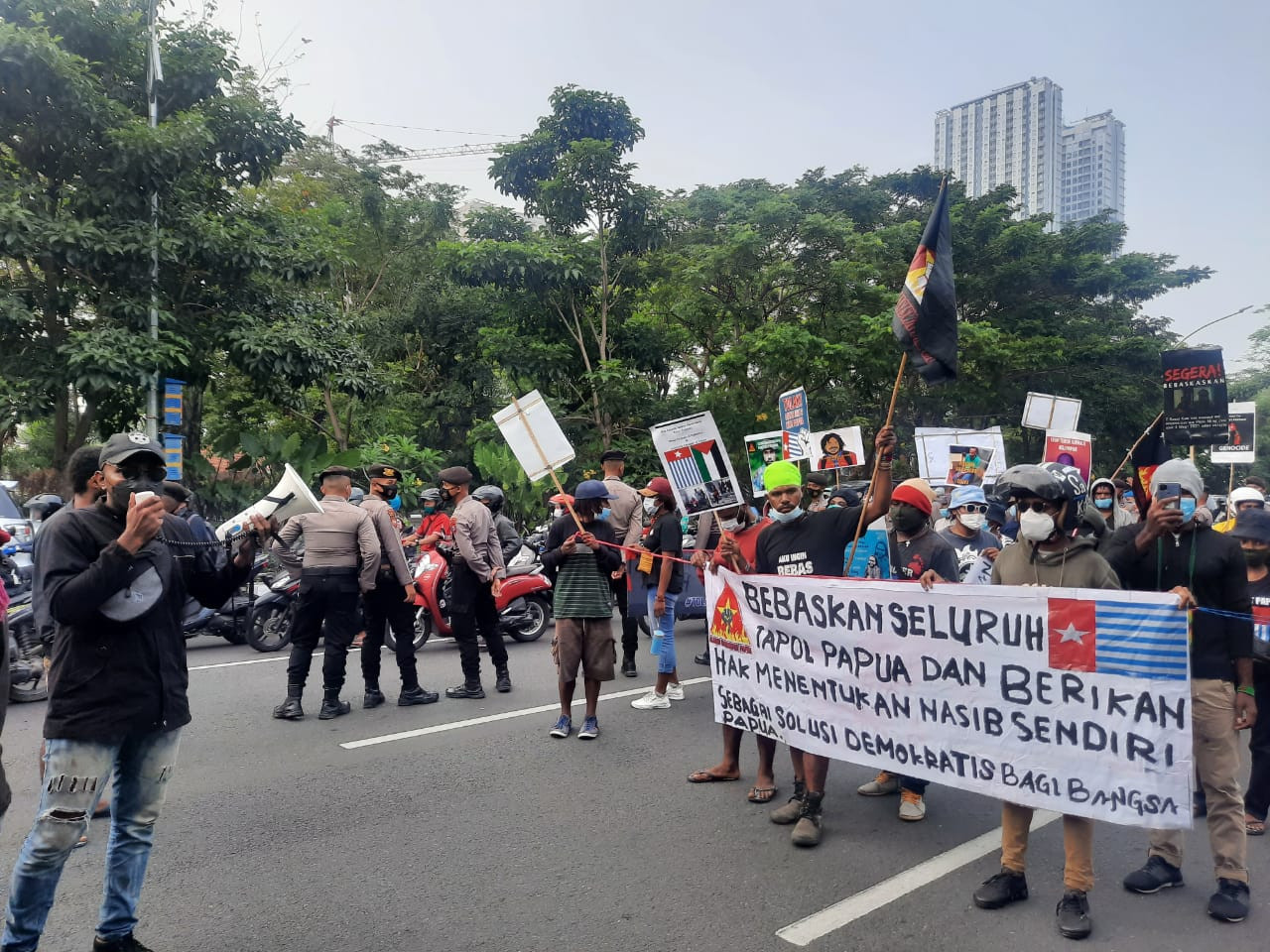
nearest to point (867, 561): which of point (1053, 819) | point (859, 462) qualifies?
point (1053, 819)

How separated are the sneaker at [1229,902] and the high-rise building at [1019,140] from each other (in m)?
116

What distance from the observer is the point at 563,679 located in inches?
259

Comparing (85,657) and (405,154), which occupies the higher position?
(405,154)

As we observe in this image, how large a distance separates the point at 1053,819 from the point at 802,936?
2100 mm

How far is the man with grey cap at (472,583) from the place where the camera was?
315 inches

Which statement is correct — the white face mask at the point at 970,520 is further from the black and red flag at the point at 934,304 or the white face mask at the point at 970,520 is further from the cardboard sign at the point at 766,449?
the cardboard sign at the point at 766,449

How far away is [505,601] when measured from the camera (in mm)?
10578

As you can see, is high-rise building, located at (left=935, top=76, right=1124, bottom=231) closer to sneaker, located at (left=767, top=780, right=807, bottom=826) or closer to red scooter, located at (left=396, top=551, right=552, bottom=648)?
red scooter, located at (left=396, top=551, right=552, bottom=648)

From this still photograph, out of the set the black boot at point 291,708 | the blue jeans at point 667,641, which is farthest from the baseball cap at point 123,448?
the blue jeans at point 667,641

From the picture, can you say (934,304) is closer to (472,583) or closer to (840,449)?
(472,583)

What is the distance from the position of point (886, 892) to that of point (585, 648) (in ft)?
9.57

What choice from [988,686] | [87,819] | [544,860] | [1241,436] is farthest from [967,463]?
[87,819]

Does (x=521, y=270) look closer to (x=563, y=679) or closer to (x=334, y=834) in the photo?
(x=563, y=679)

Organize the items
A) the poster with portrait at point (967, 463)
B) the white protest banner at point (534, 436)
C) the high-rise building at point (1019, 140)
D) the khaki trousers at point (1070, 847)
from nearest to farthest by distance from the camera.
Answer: the khaki trousers at point (1070, 847) < the white protest banner at point (534, 436) < the poster with portrait at point (967, 463) < the high-rise building at point (1019, 140)
